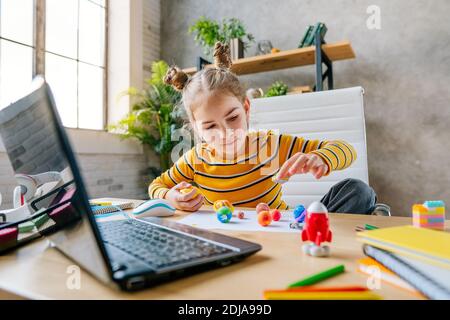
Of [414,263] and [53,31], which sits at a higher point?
[53,31]

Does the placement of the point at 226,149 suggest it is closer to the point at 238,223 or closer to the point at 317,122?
the point at 317,122

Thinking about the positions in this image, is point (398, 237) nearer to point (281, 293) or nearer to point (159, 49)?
point (281, 293)

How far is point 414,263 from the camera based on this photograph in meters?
0.32

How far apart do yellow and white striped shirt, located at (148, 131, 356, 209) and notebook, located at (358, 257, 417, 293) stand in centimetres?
77

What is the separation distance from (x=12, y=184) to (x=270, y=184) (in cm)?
168

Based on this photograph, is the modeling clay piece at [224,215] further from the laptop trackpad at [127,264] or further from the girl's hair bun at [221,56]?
the girl's hair bun at [221,56]

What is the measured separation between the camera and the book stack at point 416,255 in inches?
→ 11.3

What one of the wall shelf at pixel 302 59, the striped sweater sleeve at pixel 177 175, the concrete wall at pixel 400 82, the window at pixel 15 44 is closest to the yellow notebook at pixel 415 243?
the striped sweater sleeve at pixel 177 175

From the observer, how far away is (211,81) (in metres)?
1.13

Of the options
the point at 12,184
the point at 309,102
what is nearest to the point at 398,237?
the point at 309,102

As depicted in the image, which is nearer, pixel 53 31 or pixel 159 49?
pixel 53 31

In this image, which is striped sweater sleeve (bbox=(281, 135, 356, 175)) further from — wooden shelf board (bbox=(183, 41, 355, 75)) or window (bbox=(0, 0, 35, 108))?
window (bbox=(0, 0, 35, 108))

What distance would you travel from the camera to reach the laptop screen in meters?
0.30

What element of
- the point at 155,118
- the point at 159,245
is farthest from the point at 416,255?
the point at 155,118
